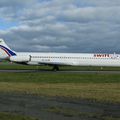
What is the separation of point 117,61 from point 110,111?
170 feet

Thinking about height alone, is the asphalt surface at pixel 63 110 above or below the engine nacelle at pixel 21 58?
below

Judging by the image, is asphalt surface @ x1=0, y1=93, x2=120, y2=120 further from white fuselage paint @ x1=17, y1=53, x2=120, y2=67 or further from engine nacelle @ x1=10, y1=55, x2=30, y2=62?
white fuselage paint @ x1=17, y1=53, x2=120, y2=67

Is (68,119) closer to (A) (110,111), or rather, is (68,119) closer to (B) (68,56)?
(A) (110,111)

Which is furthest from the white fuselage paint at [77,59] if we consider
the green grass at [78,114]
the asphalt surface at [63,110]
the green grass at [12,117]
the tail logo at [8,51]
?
the green grass at [12,117]

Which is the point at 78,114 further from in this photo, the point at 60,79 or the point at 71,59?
the point at 71,59

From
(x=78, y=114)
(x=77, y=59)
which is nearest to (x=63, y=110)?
(x=78, y=114)

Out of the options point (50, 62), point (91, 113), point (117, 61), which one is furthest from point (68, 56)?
point (91, 113)

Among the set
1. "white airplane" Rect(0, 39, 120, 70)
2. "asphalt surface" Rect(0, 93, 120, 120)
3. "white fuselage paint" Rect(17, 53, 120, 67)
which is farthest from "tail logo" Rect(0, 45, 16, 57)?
"asphalt surface" Rect(0, 93, 120, 120)

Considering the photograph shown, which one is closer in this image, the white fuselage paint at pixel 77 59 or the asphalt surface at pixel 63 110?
the asphalt surface at pixel 63 110

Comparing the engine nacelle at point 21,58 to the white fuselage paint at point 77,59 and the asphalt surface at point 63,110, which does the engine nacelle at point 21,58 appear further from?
the asphalt surface at point 63,110

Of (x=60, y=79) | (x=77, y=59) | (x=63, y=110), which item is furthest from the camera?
(x=77, y=59)

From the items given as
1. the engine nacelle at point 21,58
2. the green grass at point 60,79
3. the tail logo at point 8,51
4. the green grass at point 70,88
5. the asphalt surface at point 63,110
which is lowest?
the asphalt surface at point 63,110

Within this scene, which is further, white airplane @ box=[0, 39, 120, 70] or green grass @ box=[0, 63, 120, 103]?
white airplane @ box=[0, 39, 120, 70]

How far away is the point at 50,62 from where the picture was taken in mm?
64750
